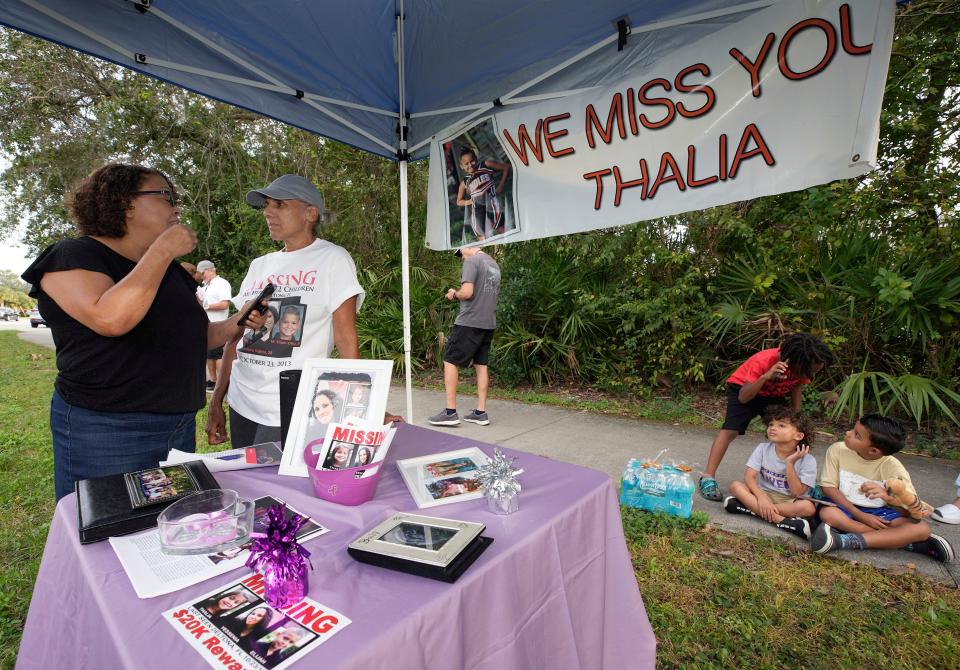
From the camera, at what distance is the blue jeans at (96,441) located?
155 cm

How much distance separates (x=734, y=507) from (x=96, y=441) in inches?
127

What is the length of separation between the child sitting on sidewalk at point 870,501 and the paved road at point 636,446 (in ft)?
0.28

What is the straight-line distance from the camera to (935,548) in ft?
8.18

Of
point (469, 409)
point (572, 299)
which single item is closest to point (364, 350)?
point (469, 409)

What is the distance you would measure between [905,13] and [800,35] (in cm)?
378

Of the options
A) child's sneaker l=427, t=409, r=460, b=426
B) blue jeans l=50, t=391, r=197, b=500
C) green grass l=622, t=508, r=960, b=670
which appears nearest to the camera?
blue jeans l=50, t=391, r=197, b=500

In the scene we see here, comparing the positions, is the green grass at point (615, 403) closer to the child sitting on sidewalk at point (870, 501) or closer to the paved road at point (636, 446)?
the paved road at point (636, 446)

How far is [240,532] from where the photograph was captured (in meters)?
1.08

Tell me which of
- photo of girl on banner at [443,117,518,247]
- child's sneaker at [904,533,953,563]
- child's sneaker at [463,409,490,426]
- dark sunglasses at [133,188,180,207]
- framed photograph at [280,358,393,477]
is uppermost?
photo of girl on banner at [443,117,518,247]

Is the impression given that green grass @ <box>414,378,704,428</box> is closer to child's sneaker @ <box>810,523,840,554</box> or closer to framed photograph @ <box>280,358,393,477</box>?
child's sneaker @ <box>810,523,840,554</box>

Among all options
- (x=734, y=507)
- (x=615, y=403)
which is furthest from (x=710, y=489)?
(x=615, y=403)

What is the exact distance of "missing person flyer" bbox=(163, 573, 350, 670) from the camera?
742mm

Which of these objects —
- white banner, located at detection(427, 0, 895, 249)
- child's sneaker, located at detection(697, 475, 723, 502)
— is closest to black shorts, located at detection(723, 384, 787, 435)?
child's sneaker, located at detection(697, 475, 723, 502)

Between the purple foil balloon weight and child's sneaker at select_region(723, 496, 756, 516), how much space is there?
2890 millimetres
